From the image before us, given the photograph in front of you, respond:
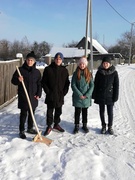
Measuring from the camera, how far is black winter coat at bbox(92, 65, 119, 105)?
571cm

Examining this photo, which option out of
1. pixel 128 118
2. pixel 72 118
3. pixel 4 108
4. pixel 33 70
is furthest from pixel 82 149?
pixel 4 108

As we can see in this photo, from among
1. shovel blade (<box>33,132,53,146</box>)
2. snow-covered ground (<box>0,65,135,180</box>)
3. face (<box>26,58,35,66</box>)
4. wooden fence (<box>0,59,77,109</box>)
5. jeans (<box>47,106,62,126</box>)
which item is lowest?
snow-covered ground (<box>0,65,135,180</box>)

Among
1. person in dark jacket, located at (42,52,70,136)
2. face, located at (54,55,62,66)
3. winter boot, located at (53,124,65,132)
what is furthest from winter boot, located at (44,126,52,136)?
face, located at (54,55,62,66)

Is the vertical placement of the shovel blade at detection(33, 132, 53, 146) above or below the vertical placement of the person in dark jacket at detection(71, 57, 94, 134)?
below

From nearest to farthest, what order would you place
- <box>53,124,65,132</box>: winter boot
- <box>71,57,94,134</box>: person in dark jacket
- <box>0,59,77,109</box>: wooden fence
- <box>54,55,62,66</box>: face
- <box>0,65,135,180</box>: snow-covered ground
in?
<box>0,65,135,180</box>: snow-covered ground < <box>54,55,62,66</box>: face < <box>71,57,94,134</box>: person in dark jacket < <box>53,124,65,132</box>: winter boot < <box>0,59,77,109</box>: wooden fence

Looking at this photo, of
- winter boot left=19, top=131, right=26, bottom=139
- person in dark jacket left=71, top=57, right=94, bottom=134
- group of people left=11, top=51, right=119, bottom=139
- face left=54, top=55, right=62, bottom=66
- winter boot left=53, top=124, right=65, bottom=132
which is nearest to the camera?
winter boot left=19, top=131, right=26, bottom=139

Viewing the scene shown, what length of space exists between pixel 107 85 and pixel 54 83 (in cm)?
107

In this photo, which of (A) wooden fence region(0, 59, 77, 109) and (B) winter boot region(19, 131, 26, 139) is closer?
(B) winter boot region(19, 131, 26, 139)

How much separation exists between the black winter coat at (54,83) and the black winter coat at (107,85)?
0.73 metres

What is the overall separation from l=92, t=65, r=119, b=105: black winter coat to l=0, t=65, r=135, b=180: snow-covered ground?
75cm

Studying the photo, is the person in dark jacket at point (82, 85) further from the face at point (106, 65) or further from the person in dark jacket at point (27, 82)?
the person in dark jacket at point (27, 82)

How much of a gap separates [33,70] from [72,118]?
2.04 meters

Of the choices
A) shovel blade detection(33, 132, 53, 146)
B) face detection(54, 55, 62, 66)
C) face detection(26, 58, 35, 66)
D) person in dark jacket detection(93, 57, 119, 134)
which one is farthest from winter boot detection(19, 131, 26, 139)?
person in dark jacket detection(93, 57, 119, 134)

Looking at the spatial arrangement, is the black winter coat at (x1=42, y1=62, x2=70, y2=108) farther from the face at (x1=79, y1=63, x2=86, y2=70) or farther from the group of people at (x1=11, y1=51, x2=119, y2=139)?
the face at (x1=79, y1=63, x2=86, y2=70)
